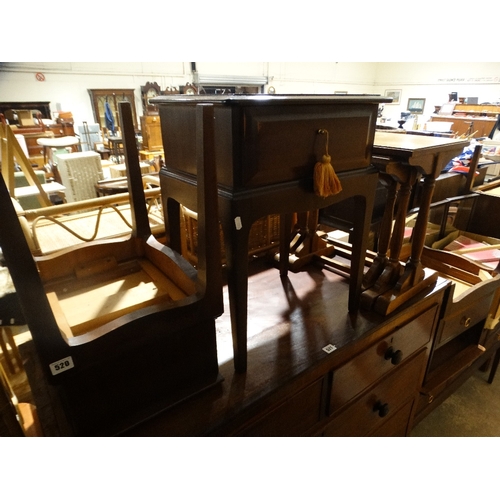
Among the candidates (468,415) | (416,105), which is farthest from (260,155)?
(416,105)

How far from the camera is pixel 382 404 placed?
3.63ft

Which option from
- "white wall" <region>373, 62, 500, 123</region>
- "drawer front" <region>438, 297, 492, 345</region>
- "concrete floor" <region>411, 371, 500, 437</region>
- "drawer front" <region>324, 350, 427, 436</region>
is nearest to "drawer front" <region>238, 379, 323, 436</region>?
"drawer front" <region>324, 350, 427, 436</region>

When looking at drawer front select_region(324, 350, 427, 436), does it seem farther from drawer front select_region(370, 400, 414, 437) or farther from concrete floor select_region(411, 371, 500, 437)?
concrete floor select_region(411, 371, 500, 437)

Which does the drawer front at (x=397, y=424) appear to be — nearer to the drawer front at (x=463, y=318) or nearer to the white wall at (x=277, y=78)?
the drawer front at (x=463, y=318)

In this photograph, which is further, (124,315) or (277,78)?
(277,78)

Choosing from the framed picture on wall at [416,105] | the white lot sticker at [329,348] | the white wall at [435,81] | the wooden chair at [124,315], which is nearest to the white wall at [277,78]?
the white wall at [435,81]

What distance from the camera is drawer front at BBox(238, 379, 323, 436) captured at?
2.59 ft

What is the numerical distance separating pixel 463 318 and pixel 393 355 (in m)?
0.56

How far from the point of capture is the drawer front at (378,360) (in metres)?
0.94

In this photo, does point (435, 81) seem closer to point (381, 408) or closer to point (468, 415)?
point (468, 415)

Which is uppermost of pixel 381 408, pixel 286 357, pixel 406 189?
pixel 406 189

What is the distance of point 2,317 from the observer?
0.69m

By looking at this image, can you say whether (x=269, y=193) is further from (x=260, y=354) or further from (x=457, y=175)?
(x=457, y=175)

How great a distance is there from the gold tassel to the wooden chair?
23 centimetres
